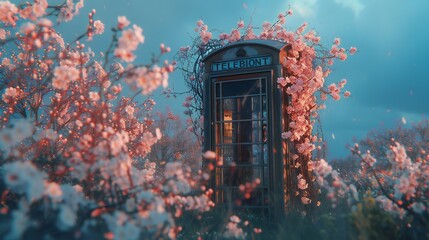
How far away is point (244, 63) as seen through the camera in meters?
7.31

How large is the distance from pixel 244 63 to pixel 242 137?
122 centimetres

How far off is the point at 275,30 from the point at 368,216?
594 cm

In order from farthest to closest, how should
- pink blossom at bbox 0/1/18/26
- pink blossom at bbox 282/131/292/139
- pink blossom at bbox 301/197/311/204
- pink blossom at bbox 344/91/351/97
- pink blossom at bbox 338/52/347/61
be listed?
pink blossom at bbox 338/52/347/61, pink blossom at bbox 344/91/351/97, pink blossom at bbox 301/197/311/204, pink blossom at bbox 282/131/292/139, pink blossom at bbox 0/1/18/26

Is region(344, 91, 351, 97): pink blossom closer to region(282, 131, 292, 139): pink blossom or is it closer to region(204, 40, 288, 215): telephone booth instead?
region(204, 40, 288, 215): telephone booth

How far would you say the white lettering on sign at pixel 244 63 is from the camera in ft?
23.7

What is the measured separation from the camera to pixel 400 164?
4504mm

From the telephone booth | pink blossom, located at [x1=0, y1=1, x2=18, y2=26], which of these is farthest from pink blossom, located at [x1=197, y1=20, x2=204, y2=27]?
pink blossom, located at [x1=0, y1=1, x2=18, y2=26]

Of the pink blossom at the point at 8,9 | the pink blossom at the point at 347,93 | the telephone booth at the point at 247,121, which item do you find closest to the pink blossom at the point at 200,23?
the telephone booth at the point at 247,121

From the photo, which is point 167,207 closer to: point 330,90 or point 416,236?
point 416,236

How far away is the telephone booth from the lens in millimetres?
7059

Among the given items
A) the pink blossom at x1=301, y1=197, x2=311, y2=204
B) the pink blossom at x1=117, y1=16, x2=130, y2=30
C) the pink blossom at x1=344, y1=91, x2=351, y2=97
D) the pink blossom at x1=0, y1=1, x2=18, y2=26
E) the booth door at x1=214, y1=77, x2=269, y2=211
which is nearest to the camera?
the pink blossom at x1=117, y1=16, x2=130, y2=30

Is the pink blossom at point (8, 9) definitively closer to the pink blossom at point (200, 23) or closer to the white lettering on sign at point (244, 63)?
the white lettering on sign at point (244, 63)

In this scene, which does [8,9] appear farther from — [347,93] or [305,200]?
[347,93]

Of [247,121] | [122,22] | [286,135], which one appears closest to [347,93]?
[286,135]
